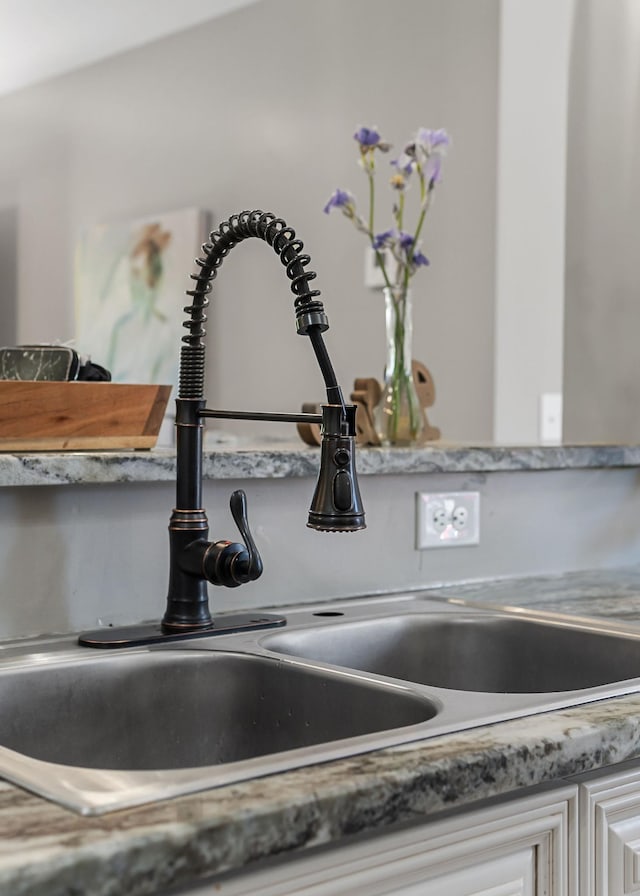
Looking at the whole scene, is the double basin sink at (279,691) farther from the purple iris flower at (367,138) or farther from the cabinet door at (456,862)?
the purple iris flower at (367,138)

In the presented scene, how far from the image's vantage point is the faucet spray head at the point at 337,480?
100 cm

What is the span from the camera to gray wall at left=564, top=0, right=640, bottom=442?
190cm

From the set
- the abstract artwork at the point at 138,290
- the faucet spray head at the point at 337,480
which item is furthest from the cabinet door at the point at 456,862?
the abstract artwork at the point at 138,290

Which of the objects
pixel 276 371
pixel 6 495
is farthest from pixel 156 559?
pixel 276 371

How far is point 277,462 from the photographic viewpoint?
131 cm

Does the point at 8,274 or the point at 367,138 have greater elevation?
the point at 8,274

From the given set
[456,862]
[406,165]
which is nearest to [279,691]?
[456,862]

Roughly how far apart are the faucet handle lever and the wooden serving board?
0.18 m

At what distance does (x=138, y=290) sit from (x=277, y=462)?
9.63 feet

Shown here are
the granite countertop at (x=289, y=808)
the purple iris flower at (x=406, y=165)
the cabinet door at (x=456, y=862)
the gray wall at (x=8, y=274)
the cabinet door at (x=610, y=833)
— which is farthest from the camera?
the gray wall at (x=8, y=274)

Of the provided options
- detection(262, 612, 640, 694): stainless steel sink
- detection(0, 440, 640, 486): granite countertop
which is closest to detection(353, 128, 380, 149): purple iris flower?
detection(0, 440, 640, 486): granite countertop

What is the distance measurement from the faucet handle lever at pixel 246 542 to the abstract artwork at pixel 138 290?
8.97 ft

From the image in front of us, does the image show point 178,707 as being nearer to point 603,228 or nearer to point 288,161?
point 603,228

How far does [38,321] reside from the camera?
4824 millimetres
